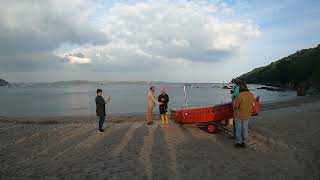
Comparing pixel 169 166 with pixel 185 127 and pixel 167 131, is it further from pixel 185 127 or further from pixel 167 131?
pixel 185 127

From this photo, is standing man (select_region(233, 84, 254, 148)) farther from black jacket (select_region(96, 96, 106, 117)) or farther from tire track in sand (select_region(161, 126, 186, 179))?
black jacket (select_region(96, 96, 106, 117))

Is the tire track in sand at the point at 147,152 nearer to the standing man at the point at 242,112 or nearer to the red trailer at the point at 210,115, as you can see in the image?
the red trailer at the point at 210,115

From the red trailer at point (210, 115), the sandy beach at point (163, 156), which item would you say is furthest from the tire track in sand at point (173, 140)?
the red trailer at point (210, 115)

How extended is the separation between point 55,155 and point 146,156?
2.81m

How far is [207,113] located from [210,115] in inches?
6.0

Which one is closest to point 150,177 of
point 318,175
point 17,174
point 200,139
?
point 17,174

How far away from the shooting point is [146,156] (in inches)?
359

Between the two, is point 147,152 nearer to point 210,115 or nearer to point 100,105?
point 210,115

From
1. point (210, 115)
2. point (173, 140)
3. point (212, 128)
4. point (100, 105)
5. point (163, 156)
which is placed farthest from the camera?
point (100, 105)

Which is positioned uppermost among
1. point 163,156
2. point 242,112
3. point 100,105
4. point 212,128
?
point 100,105

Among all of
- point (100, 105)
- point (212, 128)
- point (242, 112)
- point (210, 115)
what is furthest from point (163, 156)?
point (100, 105)

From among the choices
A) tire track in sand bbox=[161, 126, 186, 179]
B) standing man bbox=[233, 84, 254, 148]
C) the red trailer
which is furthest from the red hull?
standing man bbox=[233, 84, 254, 148]

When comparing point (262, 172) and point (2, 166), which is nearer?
point (262, 172)

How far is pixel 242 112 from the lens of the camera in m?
9.78
